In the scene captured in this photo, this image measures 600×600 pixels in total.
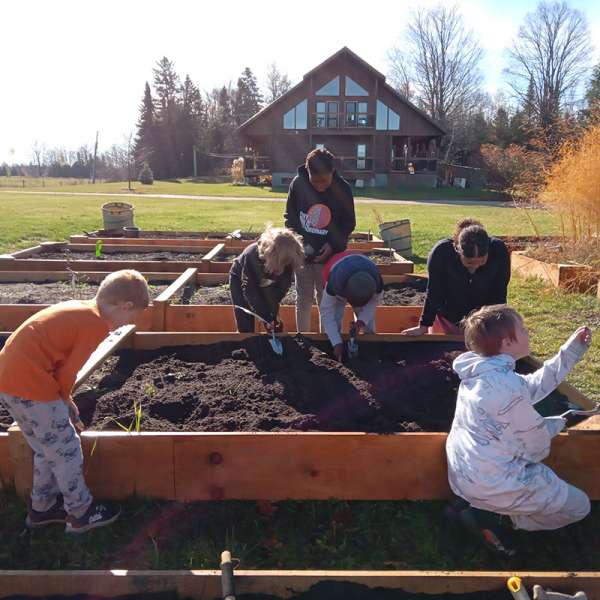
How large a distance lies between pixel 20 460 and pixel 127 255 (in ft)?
20.8

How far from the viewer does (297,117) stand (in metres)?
35.5

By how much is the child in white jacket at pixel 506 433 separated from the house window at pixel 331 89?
1384 inches

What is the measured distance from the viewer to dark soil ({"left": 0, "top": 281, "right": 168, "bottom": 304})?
5.81 m

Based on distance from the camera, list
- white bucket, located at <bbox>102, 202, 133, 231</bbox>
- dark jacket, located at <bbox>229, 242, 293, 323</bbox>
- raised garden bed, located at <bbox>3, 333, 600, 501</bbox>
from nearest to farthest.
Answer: raised garden bed, located at <bbox>3, 333, 600, 501</bbox> < dark jacket, located at <bbox>229, 242, 293, 323</bbox> < white bucket, located at <bbox>102, 202, 133, 231</bbox>

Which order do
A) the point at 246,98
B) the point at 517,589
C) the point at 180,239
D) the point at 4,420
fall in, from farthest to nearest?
the point at 246,98 → the point at 180,239 → the point at 4,420 → the point at 517,589

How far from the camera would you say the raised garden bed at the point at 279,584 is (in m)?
2.08

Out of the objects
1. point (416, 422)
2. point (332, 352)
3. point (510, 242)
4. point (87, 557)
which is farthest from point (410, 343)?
point (510, 242)

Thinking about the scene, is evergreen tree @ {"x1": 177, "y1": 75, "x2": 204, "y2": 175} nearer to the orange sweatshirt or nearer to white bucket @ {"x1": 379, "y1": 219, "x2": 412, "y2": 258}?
white bucket @ {"x1": 379, "y1": 219, "x2": 412, "y2": 258}

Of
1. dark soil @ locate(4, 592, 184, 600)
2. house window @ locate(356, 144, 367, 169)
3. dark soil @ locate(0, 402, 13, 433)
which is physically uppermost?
house window @ locate(356, 144, 367, 169)

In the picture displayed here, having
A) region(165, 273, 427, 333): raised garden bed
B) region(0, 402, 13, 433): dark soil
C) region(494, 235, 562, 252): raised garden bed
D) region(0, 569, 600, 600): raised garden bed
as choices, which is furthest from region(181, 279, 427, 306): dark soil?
region(0, 569, 600, 600): raised garden bed

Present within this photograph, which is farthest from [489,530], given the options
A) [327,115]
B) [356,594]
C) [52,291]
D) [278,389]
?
[327,115]

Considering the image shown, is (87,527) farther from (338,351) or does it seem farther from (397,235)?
(397,235)

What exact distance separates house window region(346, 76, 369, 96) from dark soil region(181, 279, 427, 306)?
103 ft

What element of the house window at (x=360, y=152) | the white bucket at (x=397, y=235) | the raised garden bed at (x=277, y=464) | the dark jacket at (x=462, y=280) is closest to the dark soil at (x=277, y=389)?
the raised garden bed at (x=277, y=464)
